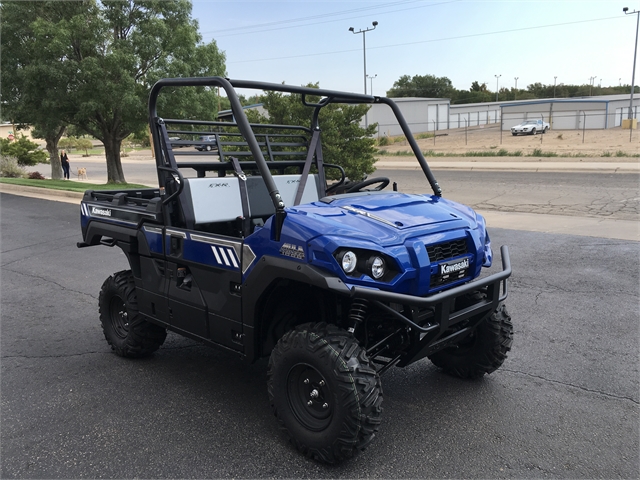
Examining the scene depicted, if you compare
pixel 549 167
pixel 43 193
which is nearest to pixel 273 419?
pixel 43 193

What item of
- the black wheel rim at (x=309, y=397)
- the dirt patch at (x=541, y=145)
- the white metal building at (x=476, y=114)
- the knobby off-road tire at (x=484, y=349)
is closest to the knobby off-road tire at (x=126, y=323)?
the black wheel rim at (x=309, y=397)

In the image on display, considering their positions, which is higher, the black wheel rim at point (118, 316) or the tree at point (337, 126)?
the tree at point (337, 126)

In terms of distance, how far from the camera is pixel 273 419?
139 inches

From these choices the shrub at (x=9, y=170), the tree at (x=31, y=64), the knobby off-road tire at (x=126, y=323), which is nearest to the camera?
the knobby off-road tire at (x=126, y=323)

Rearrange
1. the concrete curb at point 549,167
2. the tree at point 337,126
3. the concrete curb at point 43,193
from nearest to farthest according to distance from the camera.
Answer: the tree at point 337,126 < the concrete curb at point 43,193 < the concrete curb at point 549,167

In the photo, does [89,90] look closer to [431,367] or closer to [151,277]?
[151,277]

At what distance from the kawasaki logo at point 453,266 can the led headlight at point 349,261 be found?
0.55m

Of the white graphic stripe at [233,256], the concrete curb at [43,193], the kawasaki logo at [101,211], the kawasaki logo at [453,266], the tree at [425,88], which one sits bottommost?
the concrete curb at [43,193]

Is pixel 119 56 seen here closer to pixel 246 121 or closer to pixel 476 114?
pixel 246 121

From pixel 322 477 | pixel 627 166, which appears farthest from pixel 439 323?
pixel 627 166

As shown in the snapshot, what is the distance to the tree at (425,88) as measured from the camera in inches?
4122

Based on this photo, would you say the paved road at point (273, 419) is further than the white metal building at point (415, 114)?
No

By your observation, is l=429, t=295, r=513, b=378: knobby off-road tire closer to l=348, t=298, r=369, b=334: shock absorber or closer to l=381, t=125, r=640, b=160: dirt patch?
l=348, t=298, r=369, b=334: shock absorber

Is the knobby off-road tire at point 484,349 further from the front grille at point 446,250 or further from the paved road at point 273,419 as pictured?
the front grille at point 446,250
